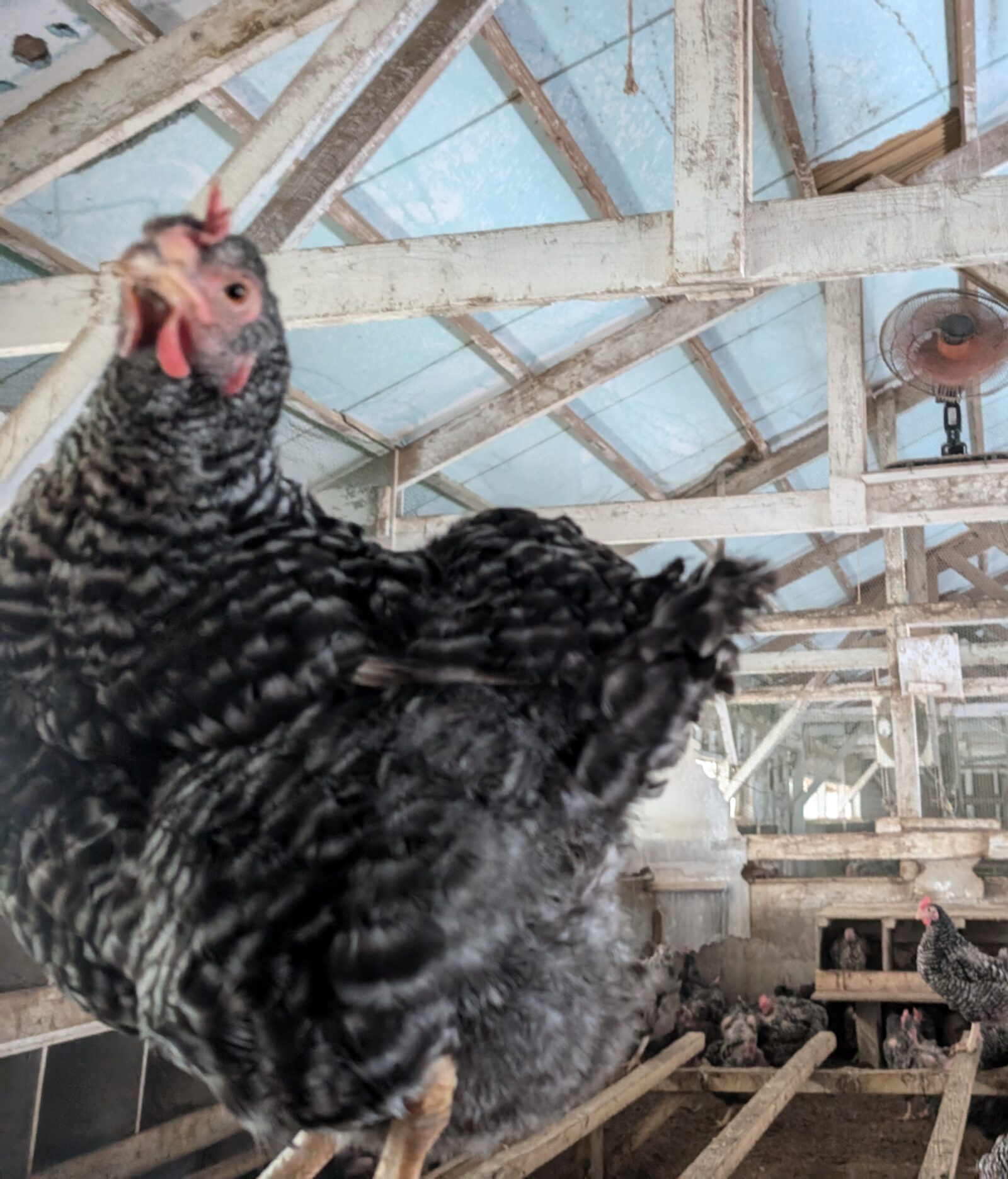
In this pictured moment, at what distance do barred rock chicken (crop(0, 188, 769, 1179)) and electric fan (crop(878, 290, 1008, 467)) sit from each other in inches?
150

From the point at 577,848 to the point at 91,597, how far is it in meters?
0.35

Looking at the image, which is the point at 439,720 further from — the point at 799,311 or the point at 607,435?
the point at 799,311

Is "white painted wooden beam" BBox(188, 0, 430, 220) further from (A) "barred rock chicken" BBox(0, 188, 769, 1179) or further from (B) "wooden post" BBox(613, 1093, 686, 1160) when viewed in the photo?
(B) "wooden post" BBox(613, 1093, 686, 1160)

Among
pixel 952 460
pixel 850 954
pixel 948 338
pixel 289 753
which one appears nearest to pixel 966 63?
pixel 948 338

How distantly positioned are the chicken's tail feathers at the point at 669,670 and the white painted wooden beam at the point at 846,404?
2.61 meters

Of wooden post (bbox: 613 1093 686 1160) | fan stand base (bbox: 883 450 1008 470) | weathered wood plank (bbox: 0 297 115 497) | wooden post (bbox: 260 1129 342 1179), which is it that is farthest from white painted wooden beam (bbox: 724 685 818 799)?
wooden post (bbox: 260 1129 342 1179)

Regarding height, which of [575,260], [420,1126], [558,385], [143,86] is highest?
[558,385]

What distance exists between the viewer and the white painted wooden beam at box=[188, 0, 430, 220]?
1.36 m

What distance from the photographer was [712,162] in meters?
1.49

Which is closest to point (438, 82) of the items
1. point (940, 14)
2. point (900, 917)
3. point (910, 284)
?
point (940, 14)

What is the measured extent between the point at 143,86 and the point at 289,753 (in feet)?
4.43

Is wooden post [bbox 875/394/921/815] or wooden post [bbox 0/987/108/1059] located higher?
wooden post [bbox 875/394/921/815]

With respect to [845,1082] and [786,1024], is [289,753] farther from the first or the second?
[786,1024]

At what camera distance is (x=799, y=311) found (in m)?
4.65
